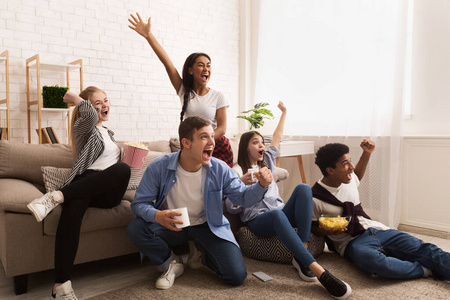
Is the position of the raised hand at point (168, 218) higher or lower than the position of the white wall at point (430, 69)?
lower

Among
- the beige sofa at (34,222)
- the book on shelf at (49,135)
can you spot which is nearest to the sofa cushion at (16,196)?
the beige sofa at (34,222)

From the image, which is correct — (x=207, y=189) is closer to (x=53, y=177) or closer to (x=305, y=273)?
(x=305, y=273)

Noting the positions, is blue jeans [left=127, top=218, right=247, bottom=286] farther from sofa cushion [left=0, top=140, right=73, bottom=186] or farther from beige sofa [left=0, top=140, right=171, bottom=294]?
sofa cushion [left=0, top=140, right=73, bottom=186]

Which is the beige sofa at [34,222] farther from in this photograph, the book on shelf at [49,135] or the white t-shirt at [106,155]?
the book on shelf at [49,135]

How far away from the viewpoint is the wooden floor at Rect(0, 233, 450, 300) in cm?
197

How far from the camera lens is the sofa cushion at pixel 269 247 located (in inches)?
90.2

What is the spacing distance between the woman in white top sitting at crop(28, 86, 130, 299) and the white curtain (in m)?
2.27

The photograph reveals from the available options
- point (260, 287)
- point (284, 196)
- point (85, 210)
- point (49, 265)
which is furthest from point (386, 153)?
point (49, 265)

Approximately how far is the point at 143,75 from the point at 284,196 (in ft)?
6.71

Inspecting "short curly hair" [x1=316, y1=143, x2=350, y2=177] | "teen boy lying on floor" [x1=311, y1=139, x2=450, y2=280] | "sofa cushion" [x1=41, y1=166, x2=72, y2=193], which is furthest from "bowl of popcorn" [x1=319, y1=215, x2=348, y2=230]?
"sofa cushion" [x1=41, y1=166, x2=72, y2=193]

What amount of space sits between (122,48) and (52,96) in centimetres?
92

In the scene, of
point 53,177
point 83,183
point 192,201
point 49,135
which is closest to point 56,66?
point 49,135

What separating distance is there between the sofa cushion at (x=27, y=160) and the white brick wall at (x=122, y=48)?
0.92 metres

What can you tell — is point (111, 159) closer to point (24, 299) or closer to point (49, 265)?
point (49, 265)
